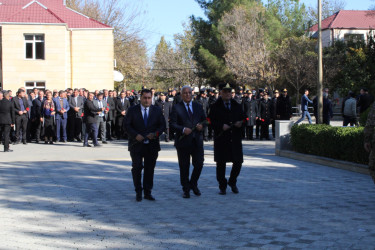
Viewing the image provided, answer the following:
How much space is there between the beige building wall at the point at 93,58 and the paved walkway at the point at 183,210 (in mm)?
25139

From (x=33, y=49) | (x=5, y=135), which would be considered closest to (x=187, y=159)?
(x=5, y=135)

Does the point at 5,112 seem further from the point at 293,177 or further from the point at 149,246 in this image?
the point at 149,246

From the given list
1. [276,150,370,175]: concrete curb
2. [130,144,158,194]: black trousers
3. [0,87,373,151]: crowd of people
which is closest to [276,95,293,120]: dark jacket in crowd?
[0,87,373,151]: crowd of people

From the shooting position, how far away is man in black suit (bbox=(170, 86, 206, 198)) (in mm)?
8664

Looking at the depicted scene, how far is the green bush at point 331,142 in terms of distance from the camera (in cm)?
1159

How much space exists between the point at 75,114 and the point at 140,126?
12.7 meters

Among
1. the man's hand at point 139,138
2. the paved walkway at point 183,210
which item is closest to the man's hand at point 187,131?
the man's hand at point 139,138

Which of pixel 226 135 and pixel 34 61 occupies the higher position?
pixel 34 61

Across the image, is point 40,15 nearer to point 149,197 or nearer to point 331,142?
point 331,142

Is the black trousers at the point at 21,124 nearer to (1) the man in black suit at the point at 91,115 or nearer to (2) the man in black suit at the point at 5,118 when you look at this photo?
(2) the man in black suit at the point at 5,118

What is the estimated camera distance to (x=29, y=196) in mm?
8836

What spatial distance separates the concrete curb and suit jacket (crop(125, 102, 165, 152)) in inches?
191

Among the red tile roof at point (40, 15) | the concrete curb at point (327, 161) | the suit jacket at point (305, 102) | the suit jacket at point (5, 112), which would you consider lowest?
the concrete curb at point (327, 161)

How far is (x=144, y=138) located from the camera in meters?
8.39
